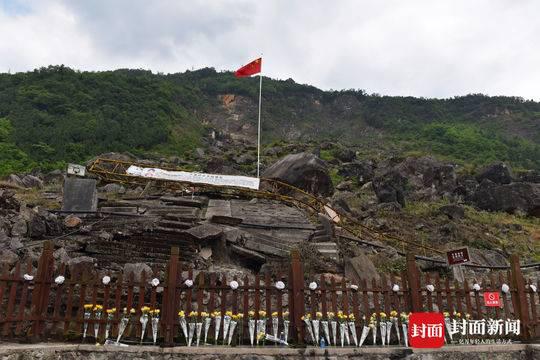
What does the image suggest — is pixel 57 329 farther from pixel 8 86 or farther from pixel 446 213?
pixel 8 86

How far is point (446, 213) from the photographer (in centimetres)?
2111

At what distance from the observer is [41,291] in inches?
242

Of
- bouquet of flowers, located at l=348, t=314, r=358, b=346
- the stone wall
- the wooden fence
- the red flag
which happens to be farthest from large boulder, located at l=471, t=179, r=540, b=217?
bouquet of flowers, located at l=348, t=314, r=358, b=346

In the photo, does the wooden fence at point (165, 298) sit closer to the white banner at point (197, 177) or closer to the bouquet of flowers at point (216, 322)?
the bouquet of flowers at point (216, 322)

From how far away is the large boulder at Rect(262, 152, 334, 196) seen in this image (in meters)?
21.5

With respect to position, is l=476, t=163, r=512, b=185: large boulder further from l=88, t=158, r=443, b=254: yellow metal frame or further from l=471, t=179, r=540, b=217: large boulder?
l=88, t=158, r=443, b=254: yellow metal frame

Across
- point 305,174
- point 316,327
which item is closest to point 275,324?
point 316,327

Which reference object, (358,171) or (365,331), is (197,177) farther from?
(358,171)

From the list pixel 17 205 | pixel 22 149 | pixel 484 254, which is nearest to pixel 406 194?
pixel 484 254

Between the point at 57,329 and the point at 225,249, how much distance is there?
4.69 meters

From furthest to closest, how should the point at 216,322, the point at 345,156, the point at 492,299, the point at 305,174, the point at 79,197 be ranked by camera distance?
1. the point at 345,156
2. the point at 305,174
3. the point at 79,197
4. the point at 492,299
5. the point at 216,322

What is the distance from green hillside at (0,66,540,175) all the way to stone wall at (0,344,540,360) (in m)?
29.7

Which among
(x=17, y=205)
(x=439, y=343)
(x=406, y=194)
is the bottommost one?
(x=439, y=343)

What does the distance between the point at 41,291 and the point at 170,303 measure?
182cm
